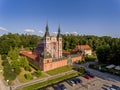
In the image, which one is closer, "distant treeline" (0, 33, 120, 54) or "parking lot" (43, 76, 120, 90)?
"parking lot" (43, 76, 120, 90)

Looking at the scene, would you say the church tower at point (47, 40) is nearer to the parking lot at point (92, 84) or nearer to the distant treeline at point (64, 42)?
the parking lot at point (92, 84)

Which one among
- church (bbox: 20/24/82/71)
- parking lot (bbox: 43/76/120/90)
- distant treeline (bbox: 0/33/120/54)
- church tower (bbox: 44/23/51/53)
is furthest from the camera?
distant treeline (bbox: 0/33/120/54)

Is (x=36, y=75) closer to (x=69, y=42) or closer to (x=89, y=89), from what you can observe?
(x=89, y=89)

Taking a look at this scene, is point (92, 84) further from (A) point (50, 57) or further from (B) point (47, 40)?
(B) point (47, 40)

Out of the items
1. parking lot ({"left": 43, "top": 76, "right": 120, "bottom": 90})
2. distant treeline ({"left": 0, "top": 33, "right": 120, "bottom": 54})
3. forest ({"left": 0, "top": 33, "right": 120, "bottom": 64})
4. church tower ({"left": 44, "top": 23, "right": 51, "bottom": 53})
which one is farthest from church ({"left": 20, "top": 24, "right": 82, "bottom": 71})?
distant treeline ({"left": 0, "top": 33, "right": 120, "bottom": 54})

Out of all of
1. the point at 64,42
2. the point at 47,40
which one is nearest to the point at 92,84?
the point at 47,40

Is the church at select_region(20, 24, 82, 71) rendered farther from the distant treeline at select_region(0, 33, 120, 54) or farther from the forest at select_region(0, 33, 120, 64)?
the distant treeline at select_region(0, 33, 120, 54)

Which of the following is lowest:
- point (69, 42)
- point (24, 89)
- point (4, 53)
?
point (24, 89)

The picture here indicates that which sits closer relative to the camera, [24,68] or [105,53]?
[24,68]

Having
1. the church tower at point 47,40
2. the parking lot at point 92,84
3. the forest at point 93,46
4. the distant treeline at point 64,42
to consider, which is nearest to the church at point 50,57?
the church tower at point 47,40

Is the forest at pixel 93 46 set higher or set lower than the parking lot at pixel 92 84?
higher

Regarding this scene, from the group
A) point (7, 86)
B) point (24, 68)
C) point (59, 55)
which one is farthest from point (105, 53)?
point (7, 86)
